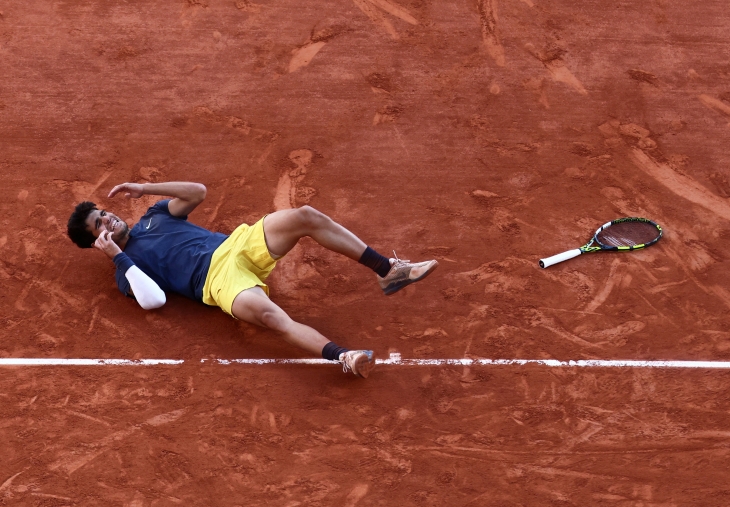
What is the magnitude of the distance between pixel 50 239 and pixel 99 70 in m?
2.51

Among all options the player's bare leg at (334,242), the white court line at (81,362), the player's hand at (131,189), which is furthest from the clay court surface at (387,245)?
the player's hand at (131,189)

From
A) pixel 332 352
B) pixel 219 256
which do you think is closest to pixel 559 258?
pixel 332 352

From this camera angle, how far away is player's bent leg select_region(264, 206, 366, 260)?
6828 millimetres

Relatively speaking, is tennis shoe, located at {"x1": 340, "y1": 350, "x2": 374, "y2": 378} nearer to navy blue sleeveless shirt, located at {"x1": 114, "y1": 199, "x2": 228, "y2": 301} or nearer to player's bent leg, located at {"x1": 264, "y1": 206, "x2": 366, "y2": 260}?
player's bent leg, located at {"x1": 264, "y1": 206, "x2": 366, "y2": 260}

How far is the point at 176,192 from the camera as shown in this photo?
725 cm

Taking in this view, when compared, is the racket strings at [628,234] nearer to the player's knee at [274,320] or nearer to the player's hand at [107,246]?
the player's knee at [274,320]

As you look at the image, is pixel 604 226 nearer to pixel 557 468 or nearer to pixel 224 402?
pixel 557 468

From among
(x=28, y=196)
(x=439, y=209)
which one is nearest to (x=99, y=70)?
(x=28, y=196)

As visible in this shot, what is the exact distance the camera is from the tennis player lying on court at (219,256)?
6676 mm

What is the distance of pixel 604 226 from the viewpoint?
7.70 meters

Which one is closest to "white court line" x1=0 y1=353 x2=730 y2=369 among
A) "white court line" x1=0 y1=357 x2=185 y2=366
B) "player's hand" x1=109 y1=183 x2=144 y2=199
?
"white court line" x1=0 y1=357 x2=185 y2=366

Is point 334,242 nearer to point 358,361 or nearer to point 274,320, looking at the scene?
point 274,320

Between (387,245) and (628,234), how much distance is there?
2147 millimetres

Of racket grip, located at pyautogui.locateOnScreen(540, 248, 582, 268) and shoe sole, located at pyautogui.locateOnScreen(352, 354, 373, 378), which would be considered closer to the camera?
shoe sole, located at pyautogui.locateOnScreen(352, 354, 373, 378)
